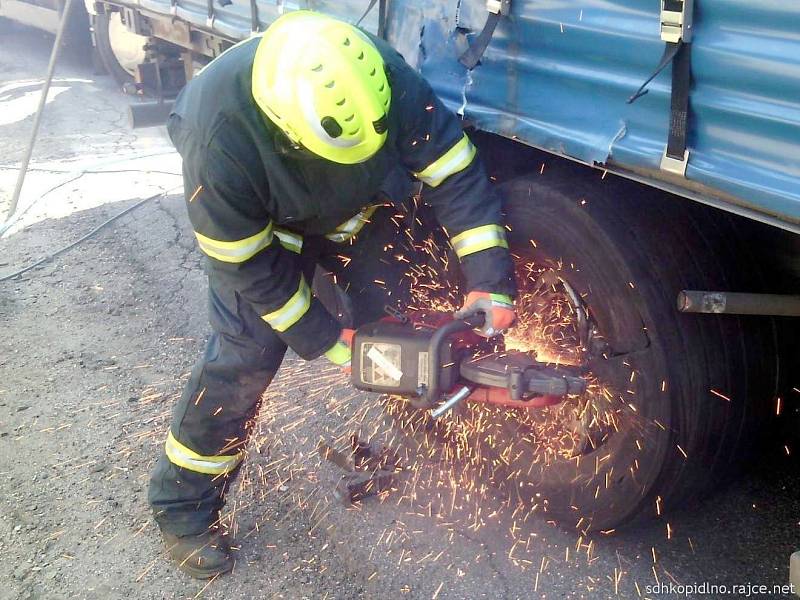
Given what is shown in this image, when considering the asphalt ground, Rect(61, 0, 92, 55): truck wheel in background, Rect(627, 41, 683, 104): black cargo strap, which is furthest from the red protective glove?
Rect(61, 0, 92, 55): truck wheel in background

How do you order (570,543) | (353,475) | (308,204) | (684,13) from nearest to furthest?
(684,13)
(308,204)
(570,543)
(353,475)

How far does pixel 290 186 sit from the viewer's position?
88.8 inches

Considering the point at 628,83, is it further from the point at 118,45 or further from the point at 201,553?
the point at 118,45

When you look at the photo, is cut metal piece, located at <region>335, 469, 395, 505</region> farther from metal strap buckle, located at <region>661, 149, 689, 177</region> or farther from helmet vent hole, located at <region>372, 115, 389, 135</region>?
metal strap buckle, located at <region>661, 149, 689, 177</region>

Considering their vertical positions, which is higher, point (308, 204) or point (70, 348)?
point (308, 204)

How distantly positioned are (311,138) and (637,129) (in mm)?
827

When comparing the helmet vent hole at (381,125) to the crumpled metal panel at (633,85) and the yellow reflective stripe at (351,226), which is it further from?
the yellow reflective stripe at (351,226)

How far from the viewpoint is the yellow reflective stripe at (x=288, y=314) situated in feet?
7.77

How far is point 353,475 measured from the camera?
110 inches

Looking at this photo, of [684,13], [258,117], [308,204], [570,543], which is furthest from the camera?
[570,543]

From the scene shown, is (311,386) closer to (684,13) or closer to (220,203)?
(220,203)

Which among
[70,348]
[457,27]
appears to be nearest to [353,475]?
[457,27]

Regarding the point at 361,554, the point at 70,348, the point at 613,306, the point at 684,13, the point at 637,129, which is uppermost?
the point at 684,13

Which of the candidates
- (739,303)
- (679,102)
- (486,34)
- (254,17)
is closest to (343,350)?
(486,34)
